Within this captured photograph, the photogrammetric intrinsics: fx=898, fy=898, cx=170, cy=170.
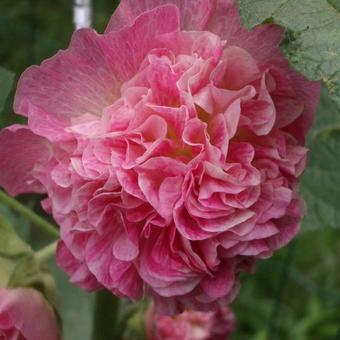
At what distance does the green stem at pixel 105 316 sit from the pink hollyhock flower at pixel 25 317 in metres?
0.09

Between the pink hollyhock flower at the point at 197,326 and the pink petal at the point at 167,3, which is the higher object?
the pink petal at the point at 167,3

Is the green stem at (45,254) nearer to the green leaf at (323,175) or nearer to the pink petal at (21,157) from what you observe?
the pink petal at (21,157)

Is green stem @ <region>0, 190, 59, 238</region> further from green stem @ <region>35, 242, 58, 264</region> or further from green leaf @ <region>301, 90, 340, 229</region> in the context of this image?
green leaf @ <region>301, 90, 340, 229</region>

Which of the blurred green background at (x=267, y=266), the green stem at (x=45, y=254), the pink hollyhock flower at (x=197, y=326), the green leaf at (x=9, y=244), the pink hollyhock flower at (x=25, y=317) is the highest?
the green leaf at (x=9, y=244)

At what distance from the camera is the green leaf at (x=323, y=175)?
2.77 ft

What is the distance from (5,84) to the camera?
686 millimetres

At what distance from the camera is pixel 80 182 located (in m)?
0.55

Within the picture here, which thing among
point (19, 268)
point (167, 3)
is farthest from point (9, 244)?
A: point (167, 3)

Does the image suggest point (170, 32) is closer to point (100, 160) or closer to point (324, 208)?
point (100, 160)

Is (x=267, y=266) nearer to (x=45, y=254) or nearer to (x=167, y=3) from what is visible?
(x=45, y=254)

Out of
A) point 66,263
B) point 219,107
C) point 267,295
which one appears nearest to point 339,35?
point 219,107

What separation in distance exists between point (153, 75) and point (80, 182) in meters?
0.08

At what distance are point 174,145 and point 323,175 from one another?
0.34m

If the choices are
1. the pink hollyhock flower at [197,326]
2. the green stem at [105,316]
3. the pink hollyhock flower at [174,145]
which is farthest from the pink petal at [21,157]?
the pink hollyhock flower at [197,326]
